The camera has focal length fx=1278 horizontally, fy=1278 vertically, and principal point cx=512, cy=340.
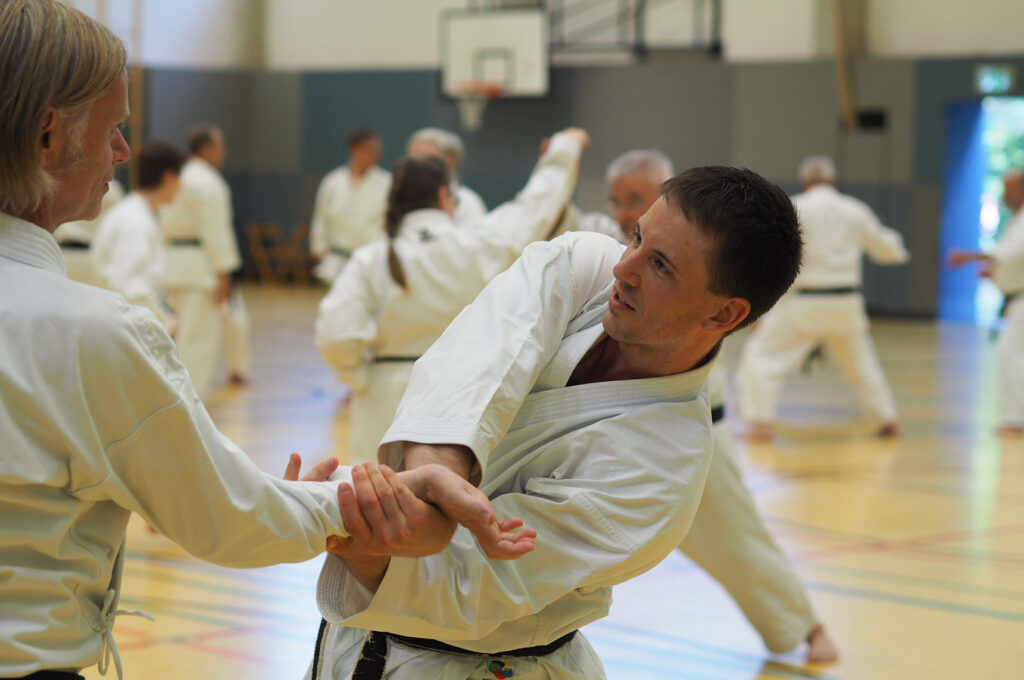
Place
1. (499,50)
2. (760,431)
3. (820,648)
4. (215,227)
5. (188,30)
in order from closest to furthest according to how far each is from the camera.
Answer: (820,648)
(760,431)
(215,227)
(499,50)
(188,30)

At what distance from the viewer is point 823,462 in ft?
25.2

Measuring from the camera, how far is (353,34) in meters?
19.3

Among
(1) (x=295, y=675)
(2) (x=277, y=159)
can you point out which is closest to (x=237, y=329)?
(1) (x=295, y=675)

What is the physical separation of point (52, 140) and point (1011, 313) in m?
8.41

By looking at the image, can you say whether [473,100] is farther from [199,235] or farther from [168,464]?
[168,464]

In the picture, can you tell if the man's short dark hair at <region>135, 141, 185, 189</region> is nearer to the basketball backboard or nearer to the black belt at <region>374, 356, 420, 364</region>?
the black belt at <region>374, 356, 420, 364</region>

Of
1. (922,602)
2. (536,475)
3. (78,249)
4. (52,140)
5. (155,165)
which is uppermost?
(155,165)

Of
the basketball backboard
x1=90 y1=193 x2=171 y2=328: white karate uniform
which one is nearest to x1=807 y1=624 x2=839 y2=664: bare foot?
x1=90 y1=193 x2=171 y2=328: white karate uniform

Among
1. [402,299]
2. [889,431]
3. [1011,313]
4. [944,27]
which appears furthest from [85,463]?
[944,27]

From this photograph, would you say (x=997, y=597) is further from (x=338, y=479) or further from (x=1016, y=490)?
(x=338, y=479)

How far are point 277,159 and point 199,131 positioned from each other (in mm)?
10580

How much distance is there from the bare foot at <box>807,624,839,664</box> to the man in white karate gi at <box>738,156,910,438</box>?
14.2 feet

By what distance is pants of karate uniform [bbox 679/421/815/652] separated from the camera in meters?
3.93

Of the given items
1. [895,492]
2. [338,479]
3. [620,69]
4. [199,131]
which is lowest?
[895,492]
